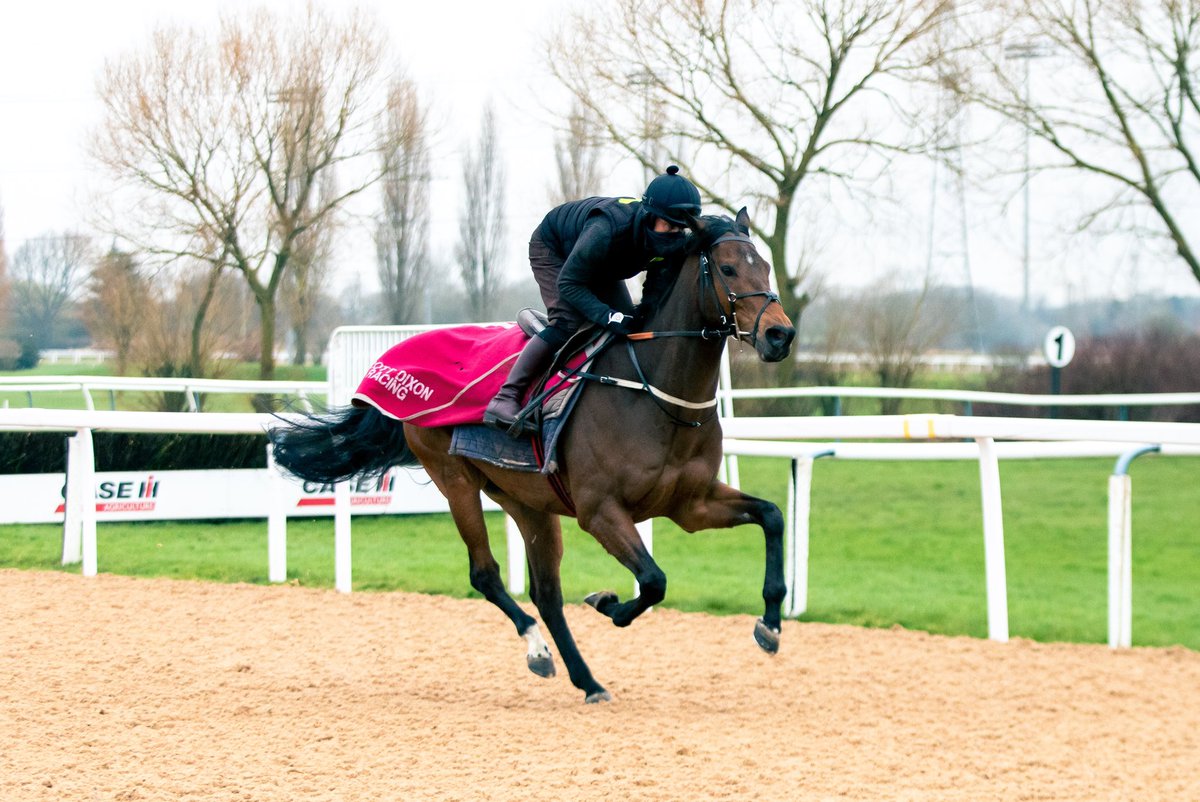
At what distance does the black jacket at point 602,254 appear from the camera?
4434 mm

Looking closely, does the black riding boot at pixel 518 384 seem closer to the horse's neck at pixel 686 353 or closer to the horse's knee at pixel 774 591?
the horse's neck at pixel 686 353

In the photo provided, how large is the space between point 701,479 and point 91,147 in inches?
535

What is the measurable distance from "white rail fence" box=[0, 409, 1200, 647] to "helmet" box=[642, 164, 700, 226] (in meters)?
1.61

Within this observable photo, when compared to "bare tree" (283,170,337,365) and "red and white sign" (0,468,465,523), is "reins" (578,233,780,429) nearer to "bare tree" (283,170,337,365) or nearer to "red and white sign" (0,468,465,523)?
"red and white sign" (0,468,465,523)

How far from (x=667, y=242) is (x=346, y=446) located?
202 centimetres

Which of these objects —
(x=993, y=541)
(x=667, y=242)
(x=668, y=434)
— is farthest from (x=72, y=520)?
(x=993, y=541)

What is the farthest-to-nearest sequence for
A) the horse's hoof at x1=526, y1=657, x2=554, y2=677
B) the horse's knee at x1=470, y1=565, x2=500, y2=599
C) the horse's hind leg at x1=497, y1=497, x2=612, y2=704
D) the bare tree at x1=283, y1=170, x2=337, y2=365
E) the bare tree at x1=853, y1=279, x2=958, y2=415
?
1. the bare tree at x1=853, y1=279, x2=958, y2=415
2. the bare tree at x1=283, y1=170, x2=337, y2=365
3. the horse's knee at x1=470, y1=565, x2=500, y2=599
4. the horse's hind leg at x1=497, y1=497, x2=612, y2=704
5. the horse's hoof at x1=526, y1=657, x2=554, y2=677

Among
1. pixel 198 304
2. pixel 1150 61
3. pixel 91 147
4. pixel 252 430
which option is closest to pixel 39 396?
pixel 198 304

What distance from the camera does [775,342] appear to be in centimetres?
382

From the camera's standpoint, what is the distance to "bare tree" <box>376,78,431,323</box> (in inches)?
680

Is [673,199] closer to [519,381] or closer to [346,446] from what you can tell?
[519,381]

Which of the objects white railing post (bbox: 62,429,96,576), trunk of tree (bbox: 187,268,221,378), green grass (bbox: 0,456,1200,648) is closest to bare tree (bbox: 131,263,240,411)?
trunk of tree (bbox: 187,268,221,378)

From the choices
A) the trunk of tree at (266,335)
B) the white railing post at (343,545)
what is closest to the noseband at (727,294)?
the white railing post at (343,545)

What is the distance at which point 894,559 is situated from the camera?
8.86 m
